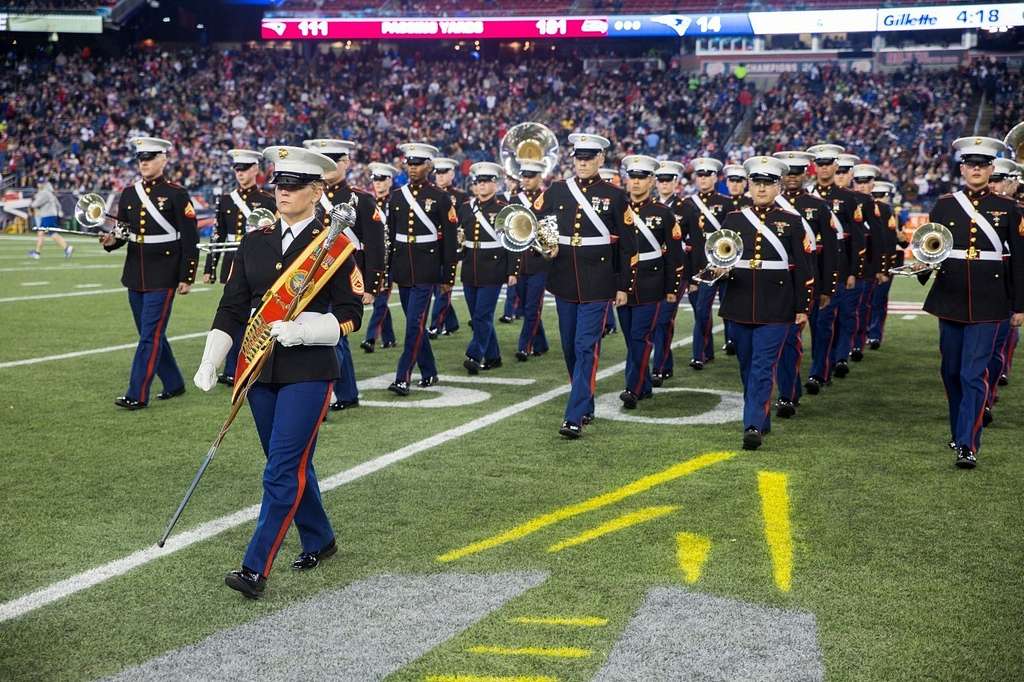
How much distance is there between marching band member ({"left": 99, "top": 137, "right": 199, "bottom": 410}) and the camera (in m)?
9.33

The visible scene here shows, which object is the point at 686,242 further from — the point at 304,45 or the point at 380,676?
the point at 304,45

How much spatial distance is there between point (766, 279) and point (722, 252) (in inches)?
14.6

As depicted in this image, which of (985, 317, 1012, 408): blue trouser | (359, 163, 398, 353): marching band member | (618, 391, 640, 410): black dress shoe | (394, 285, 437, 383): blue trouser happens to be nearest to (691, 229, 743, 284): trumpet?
(618, 391, 640, 410): black dress shoe

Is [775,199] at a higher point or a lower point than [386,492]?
higher

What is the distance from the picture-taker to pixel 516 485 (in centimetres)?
680

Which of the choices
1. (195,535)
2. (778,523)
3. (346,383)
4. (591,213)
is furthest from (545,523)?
(346,383)

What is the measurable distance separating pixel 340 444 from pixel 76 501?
6.40ft

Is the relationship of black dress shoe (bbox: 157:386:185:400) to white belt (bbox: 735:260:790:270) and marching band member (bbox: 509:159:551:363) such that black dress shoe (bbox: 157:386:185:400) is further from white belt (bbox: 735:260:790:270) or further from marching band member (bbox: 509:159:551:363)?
white belt (bbox: 735:260:790:270)

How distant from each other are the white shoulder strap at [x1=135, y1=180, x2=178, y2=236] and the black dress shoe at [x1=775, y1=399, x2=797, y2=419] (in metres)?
4.98

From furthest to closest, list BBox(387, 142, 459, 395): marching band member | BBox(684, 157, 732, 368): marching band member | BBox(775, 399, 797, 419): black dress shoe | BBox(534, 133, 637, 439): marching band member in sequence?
BBox(684, 157, 732, 368): marching band member < BBox(387, 142, 459, 395): marching band member < BBox(775, 399, 797, 419): black dress shoe < BBox(534, 133, 637, 439): marching band member

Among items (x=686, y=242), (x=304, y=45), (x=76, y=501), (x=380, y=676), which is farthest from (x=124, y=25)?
(x=380, y=676)

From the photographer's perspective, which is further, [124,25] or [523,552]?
[124,25]

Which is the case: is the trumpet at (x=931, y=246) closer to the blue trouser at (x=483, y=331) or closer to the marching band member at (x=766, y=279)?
the marching band member at (x=766, y=279)

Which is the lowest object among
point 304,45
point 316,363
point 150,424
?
point 150,424
